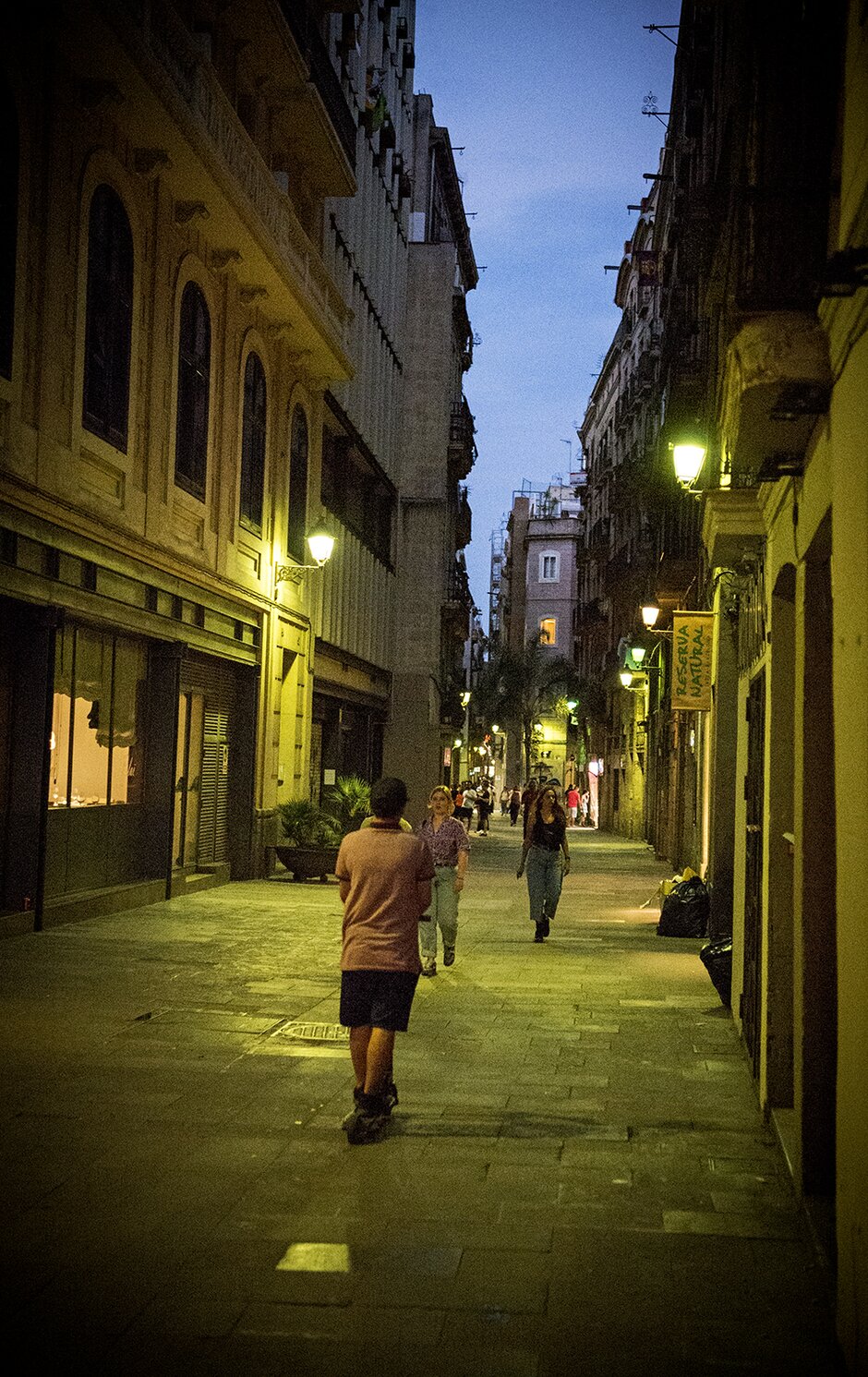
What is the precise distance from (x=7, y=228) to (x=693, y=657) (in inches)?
426

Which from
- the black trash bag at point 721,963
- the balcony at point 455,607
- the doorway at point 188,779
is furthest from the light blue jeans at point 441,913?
the balcony at point 455,607

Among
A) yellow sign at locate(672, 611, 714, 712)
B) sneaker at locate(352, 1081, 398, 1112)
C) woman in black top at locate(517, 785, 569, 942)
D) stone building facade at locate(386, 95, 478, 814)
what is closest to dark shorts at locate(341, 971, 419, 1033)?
sneaker at locate(352, 1081, 398, 1112)

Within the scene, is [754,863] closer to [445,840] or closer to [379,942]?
[379,942]

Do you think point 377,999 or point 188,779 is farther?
point 188,779

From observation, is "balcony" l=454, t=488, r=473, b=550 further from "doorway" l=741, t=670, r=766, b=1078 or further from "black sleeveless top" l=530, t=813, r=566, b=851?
"doorway" l=741, t=670, r=766, b=1078

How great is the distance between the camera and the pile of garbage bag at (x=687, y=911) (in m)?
15.5

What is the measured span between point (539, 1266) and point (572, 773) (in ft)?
278

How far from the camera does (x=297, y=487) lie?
2427 cm

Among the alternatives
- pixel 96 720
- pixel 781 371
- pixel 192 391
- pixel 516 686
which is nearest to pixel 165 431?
pixel 192 391

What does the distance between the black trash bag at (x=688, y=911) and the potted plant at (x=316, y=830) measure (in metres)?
6.33

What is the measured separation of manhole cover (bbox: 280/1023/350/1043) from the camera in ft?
30.1

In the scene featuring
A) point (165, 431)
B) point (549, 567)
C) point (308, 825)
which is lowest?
point (308, 825)

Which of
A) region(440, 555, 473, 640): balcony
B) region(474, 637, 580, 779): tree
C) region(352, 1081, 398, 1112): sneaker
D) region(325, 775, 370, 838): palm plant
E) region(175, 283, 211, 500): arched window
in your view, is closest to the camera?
region(352, 1081, 398, 1112): sneaker

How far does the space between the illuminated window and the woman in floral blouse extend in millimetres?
88175
